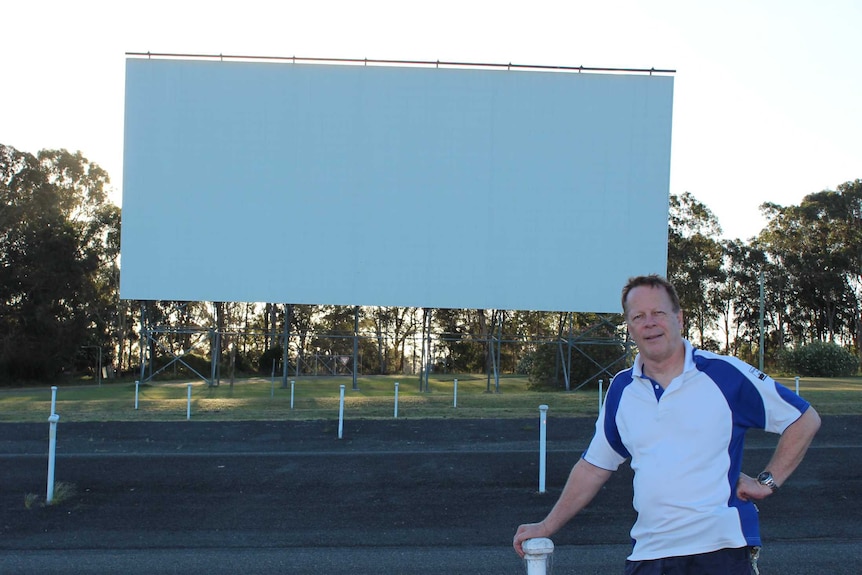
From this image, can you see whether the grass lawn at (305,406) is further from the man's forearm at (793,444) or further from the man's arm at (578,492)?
the man's forearm at (793,444)

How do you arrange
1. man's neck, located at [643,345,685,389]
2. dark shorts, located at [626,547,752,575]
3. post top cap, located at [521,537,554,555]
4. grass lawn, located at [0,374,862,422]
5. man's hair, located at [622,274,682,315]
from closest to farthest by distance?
post top cap, located at [521,537,554,555], dark shorts, located at [626,547,752,575], man's neck, located at [643,345,685,389], man's hair, located at [622,274,682,315], grass lawn, located at [0,374,862,422]

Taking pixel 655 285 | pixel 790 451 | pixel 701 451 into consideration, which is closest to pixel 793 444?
pixel 790 451

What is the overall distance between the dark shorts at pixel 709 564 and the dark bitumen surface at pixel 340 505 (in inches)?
153

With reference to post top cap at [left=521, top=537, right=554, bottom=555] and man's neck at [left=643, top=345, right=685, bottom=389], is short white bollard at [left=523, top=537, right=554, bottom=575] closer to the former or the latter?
post top cap at [left=521, top=537, right=554, bottom=555]

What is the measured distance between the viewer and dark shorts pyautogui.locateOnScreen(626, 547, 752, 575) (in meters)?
3.12

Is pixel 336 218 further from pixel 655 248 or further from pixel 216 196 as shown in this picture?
pixel 655 248

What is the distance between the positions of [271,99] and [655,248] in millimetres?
12238

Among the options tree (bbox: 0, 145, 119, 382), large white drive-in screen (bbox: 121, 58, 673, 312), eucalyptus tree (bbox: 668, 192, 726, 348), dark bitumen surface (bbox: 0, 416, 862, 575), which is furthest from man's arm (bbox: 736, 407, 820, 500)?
eucalyptus tree (bbox: 668, 192, 726, 348)

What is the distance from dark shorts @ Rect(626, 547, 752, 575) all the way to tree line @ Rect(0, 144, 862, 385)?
2446cm

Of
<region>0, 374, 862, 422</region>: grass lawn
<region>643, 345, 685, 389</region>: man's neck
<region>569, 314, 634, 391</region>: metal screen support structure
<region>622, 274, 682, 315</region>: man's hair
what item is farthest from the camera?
<region>569, 314, 634, 391</region>: metal screen support structure

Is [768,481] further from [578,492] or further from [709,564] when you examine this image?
[578,492]

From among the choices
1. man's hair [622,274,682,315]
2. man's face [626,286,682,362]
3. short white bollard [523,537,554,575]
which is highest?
man's hair [622,274,682,315]

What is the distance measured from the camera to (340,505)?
979 cm

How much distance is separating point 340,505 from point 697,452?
23.4 ft
